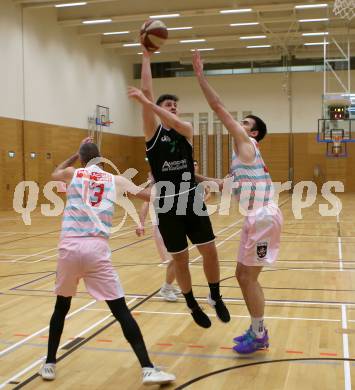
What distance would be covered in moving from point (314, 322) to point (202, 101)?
2869 centimetres

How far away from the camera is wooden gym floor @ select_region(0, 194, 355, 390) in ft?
14.6

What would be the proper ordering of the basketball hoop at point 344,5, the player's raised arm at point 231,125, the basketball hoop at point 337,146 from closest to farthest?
1. the player's raised arm at point 231,125
2. the basketball hoop at point 344,5
3. the basketball hoop at point 337,146

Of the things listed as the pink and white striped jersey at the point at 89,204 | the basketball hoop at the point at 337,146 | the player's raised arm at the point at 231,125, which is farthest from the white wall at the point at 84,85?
the pink and white striped jersey at the point at 89,204

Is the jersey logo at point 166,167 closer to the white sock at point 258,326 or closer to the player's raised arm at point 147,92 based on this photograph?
the player's raised arm at point 147,92

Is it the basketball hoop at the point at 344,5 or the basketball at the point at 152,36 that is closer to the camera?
the basketball at the point at 152,36

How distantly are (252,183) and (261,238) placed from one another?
47 centimetres

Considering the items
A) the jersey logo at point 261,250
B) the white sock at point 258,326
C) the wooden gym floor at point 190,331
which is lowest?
the wooden gym floor at point 190,331

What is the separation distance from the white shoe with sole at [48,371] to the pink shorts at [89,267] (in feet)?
2.22

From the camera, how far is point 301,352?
16.4 ft

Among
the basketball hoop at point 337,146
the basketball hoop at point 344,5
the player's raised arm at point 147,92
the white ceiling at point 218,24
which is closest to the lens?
the player's raised arm at point 147,92

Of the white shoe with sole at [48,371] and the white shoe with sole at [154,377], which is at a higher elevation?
the white shoe with sole at [154,377]

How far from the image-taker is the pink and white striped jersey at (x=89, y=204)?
4324mm

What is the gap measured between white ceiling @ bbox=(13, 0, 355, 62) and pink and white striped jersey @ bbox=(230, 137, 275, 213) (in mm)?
18592

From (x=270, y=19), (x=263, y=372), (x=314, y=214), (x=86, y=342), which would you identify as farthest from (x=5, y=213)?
(x=263, y=372)
